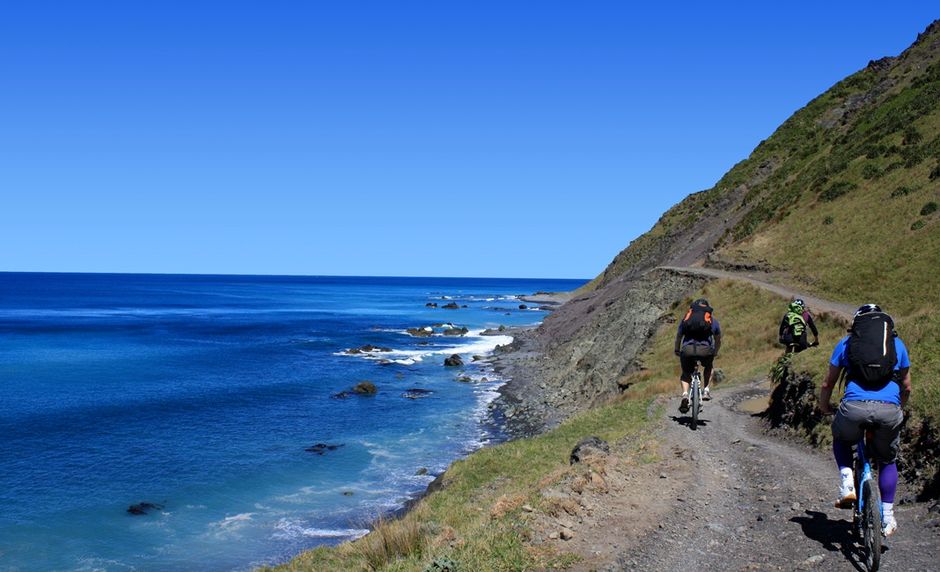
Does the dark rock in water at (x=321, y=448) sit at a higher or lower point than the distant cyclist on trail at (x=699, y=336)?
lower

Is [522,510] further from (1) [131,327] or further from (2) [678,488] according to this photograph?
(1) [131,327]

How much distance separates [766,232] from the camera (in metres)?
48.7

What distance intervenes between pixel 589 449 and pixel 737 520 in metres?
5.82

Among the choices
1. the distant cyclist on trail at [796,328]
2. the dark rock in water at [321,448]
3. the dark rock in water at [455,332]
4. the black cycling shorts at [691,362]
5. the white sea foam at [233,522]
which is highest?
the distant cyclist on trail at [796,328]

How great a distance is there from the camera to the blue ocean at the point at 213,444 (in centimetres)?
2395

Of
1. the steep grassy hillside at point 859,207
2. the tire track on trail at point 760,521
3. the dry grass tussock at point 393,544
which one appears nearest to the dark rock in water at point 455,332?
the steep grassy hillside at point 859,207

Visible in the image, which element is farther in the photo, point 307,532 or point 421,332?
point 421,332

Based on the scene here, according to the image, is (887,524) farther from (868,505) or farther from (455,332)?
(455,332)

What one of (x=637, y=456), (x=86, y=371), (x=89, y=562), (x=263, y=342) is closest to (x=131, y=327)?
(x=263, y=342)

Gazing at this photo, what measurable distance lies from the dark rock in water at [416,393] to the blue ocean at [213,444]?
0.22 meters

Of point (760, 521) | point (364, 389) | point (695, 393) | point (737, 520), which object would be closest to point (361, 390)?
point (364, 389)

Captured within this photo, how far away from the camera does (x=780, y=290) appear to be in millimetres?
35656

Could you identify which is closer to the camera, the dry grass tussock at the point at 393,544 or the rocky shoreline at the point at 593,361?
the dry grass tussock at the point at 393,544

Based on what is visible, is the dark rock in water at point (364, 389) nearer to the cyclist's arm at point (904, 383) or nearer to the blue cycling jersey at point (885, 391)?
the blue cycling jersey at point (885, 391)
